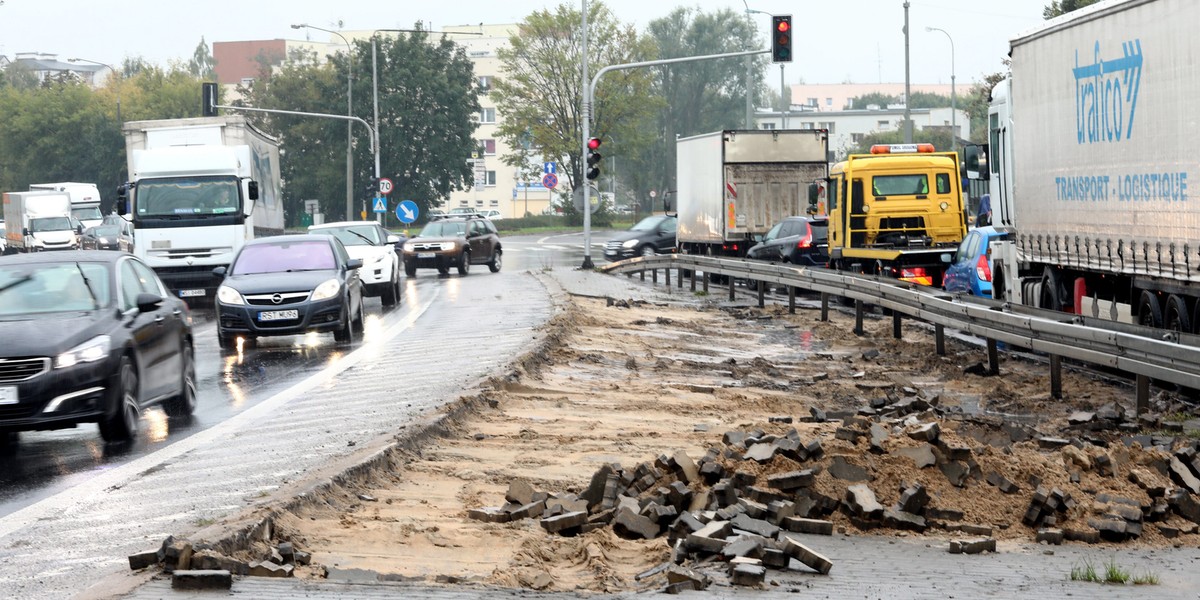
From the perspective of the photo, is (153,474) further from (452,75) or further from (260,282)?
(452,75)

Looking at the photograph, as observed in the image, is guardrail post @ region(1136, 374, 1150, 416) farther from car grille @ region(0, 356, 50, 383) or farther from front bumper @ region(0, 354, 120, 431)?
car grille @ region(0, 356, 50, 383)

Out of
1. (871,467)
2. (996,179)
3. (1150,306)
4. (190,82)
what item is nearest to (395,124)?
(190,82)

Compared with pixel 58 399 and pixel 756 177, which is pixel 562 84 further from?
pixel 58 399

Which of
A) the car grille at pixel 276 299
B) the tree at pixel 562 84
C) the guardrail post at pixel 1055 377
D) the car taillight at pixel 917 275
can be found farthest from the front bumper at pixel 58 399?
the tree at pixel 562 84

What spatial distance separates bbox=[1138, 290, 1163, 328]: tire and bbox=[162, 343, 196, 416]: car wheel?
904 centimetres

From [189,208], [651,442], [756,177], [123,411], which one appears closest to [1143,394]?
[651,442]

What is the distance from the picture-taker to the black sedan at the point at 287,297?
20234mm

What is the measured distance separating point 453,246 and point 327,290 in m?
23.0

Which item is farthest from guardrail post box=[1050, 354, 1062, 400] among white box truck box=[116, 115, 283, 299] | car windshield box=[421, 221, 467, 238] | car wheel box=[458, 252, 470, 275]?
car windshield box=[421, 221, 467, 238]

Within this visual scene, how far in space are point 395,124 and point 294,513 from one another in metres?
86.5

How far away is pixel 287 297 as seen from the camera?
66.8 feet

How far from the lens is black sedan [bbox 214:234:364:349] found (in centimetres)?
2023

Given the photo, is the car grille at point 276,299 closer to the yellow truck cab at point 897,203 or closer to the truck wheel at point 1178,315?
the truck wheel at point 1178,315

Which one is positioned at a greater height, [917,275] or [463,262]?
[917,275]
